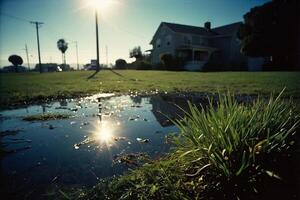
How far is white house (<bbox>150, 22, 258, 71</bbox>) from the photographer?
35781mm

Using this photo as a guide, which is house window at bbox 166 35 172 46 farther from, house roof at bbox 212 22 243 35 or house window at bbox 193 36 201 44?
house roof at bbox 212 22 243 35

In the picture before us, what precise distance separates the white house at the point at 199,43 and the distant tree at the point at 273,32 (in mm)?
7843

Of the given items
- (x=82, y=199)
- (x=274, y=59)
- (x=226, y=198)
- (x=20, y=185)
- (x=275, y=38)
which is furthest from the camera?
(x=274, y=59)

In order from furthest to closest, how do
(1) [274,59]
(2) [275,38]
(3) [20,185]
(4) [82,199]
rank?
(1) [274,59] < (2) [275,38] < (3) [20,185] < (4) [82,199]

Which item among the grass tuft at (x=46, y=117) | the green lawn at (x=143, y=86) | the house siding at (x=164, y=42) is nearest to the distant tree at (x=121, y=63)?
the house siding at (x=164, y=42)

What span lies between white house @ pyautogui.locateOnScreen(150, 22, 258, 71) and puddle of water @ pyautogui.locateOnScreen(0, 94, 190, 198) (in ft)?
100

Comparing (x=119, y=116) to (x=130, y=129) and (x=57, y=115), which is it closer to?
(x=130, y=129)

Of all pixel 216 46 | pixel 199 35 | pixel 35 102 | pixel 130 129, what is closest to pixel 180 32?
pixel 199 35

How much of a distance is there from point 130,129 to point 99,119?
3.92 ft

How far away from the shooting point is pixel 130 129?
4.34 metres

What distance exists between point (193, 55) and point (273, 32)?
1333 centimetres

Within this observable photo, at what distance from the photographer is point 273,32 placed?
76.6 ft

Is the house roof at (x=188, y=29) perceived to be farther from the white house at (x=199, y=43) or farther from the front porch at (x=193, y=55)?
the front porch at (x=193, y=55)

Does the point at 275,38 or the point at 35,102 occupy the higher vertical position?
the point at 275,38
